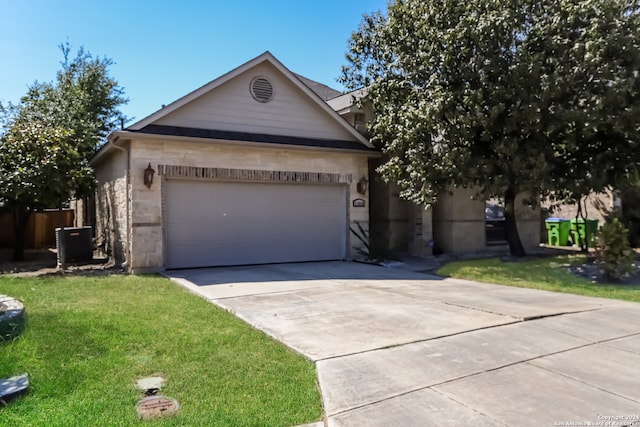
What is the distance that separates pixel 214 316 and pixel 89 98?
20.8 metres

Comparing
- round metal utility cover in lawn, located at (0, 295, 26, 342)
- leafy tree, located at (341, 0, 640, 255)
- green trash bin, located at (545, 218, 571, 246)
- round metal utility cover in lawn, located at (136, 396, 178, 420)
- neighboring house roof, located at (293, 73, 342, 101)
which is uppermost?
neighboring house roof, located at (293, 73, 342, 101)

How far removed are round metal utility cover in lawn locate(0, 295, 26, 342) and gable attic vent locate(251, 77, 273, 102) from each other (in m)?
8.05

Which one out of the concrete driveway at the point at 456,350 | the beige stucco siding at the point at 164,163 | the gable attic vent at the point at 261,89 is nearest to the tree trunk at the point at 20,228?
the beige stucco siding at the point at 164,163

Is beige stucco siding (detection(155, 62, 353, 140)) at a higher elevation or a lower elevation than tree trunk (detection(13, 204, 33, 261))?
higher

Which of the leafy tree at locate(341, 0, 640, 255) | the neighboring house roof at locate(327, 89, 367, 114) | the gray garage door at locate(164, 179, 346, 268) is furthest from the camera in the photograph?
the neighboring house roof at locate(327, 89, 367, 114)

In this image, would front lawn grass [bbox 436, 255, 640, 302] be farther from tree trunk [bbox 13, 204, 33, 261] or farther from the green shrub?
tree trunk [bbox 13, 204, 33, 261]

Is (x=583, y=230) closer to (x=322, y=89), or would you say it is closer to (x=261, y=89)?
A: (x=261, y=89)

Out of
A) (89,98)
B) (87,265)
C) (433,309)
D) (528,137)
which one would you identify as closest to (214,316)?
(433,309)

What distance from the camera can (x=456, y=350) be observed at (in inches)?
193

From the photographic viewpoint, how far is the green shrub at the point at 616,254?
30.6ft

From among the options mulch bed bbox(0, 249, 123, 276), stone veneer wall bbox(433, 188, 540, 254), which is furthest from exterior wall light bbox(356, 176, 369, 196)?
mulch bed bbox(0, 249, 123, 276)

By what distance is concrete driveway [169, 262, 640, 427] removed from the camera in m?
3.52

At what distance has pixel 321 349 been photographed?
498 cm

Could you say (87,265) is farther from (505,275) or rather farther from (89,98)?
(89,98)
